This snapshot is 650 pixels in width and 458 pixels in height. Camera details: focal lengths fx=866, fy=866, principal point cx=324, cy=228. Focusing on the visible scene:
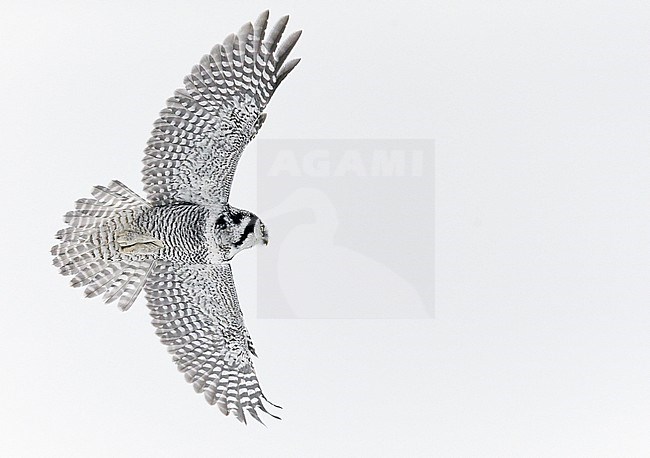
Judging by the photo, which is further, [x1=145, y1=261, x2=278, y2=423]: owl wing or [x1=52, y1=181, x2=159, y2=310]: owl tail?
Result: [x1=145, y1=261, x2=278, y2=423]: owl wing

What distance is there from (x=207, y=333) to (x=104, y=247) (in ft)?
3.09

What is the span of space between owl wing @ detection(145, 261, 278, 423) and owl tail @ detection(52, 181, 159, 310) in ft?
0.62

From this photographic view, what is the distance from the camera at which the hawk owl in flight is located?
17.4 feet

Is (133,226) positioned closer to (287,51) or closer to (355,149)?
(287,51)

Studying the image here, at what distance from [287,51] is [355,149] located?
2049 mm

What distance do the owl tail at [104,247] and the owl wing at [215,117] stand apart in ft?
0.80

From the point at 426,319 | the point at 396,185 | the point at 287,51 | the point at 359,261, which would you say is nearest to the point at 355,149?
the point at 396,185

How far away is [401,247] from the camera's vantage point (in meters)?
7.39
